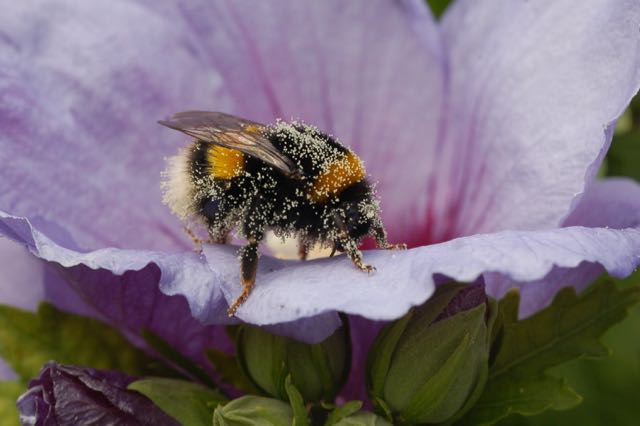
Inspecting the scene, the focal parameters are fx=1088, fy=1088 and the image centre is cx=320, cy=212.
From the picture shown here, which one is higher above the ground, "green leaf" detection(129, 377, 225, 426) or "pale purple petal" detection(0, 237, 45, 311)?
"pale purple petal" detection(0, 237, 45, 311)

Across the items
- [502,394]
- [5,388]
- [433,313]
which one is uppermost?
[5,388]

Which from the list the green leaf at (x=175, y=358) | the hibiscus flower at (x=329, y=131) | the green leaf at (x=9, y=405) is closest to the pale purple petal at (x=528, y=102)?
the hibiscus flower at (x=329, y=131)

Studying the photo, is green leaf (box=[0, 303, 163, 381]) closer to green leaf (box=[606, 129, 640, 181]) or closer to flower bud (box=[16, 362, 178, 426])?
flower bud (box=[16, 362, 178, 426])

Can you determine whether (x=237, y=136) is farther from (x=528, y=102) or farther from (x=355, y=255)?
(x=528, y=102)

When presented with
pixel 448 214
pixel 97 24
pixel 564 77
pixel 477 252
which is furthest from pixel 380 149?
pixel 477 252

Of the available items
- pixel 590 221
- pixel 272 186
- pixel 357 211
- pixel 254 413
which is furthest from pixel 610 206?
pixel 254 413

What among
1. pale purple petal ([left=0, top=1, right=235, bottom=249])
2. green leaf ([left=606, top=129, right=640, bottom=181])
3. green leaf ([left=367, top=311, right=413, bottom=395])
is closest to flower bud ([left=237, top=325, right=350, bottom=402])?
green leaf ([left=367, top=311, right=413, bottom=395])

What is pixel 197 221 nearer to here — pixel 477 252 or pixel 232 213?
pixel 232 213
